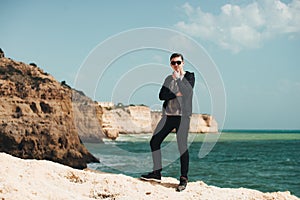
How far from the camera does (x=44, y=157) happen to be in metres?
24.3

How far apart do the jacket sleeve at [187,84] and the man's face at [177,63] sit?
19 cm

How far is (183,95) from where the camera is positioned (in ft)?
19.3

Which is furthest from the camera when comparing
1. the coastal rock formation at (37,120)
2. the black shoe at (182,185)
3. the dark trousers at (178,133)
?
the coastal rock formation at (37,120)

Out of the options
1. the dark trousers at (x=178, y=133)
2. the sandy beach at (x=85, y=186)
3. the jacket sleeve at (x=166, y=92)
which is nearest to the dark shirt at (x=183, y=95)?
the jacket sleeve at (x=166, y=92)

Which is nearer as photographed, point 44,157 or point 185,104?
point 185,104

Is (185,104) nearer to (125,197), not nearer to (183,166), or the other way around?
(183,166)

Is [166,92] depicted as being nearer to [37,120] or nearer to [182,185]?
[182,185]

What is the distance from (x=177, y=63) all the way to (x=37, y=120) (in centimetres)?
2079

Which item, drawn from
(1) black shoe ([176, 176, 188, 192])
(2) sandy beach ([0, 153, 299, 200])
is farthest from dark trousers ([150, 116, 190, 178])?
(2) sandy beach ([0, 153, 299, 200])

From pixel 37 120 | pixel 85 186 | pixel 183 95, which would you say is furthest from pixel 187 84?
pixel 37 120

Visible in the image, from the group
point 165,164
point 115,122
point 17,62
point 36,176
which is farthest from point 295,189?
point 115,122

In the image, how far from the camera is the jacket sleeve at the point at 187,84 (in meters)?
5.86

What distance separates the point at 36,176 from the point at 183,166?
87.2 inches

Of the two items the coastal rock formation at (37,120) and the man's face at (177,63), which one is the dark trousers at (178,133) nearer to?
the man's face at (177,63)
